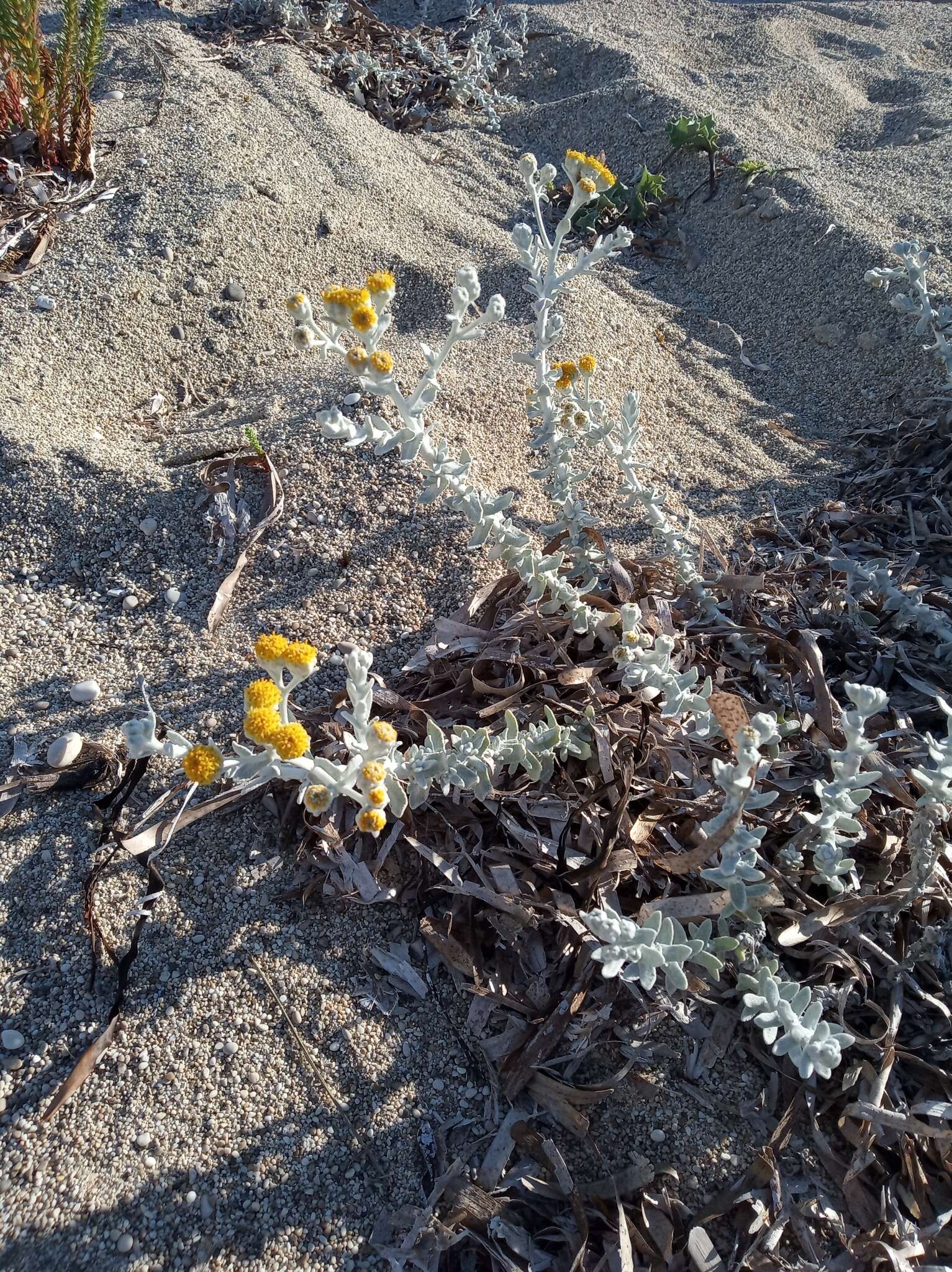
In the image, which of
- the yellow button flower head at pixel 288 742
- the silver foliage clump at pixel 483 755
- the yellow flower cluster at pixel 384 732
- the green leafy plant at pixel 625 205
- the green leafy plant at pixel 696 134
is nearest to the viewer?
the yellow button flower head at pixel 288 742

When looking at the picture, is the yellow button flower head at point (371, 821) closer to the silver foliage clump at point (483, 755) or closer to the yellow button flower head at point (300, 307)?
the silver foliage clump at point (483, 755)

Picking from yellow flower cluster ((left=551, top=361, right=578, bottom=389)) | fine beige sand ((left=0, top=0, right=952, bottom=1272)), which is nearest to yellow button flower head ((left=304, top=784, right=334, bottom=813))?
fine beige sand ((left=0, top=0, right=952, bottom=1272))

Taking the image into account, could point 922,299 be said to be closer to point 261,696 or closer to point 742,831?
point 742,831

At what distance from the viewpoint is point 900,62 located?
4.71m

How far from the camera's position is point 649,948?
132cm

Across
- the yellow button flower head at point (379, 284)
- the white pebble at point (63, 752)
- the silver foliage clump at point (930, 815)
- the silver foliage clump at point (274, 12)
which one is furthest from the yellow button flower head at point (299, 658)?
the silver foliage clump at point (274, 12)

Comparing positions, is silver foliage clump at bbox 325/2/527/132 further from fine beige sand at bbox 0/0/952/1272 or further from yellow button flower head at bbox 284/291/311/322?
yellow button flower head at bbox 284/291/311/322

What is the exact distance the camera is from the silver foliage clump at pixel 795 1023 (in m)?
1.31

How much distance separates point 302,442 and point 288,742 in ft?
4.75

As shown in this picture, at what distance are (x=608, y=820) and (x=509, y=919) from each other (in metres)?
0.28

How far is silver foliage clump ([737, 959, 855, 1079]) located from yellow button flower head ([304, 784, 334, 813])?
29.6 inches

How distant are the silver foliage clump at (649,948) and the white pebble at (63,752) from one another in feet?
4.01

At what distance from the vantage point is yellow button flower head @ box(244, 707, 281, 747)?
1.25 m

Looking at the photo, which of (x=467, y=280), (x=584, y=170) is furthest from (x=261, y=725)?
(x=584, y=170)
